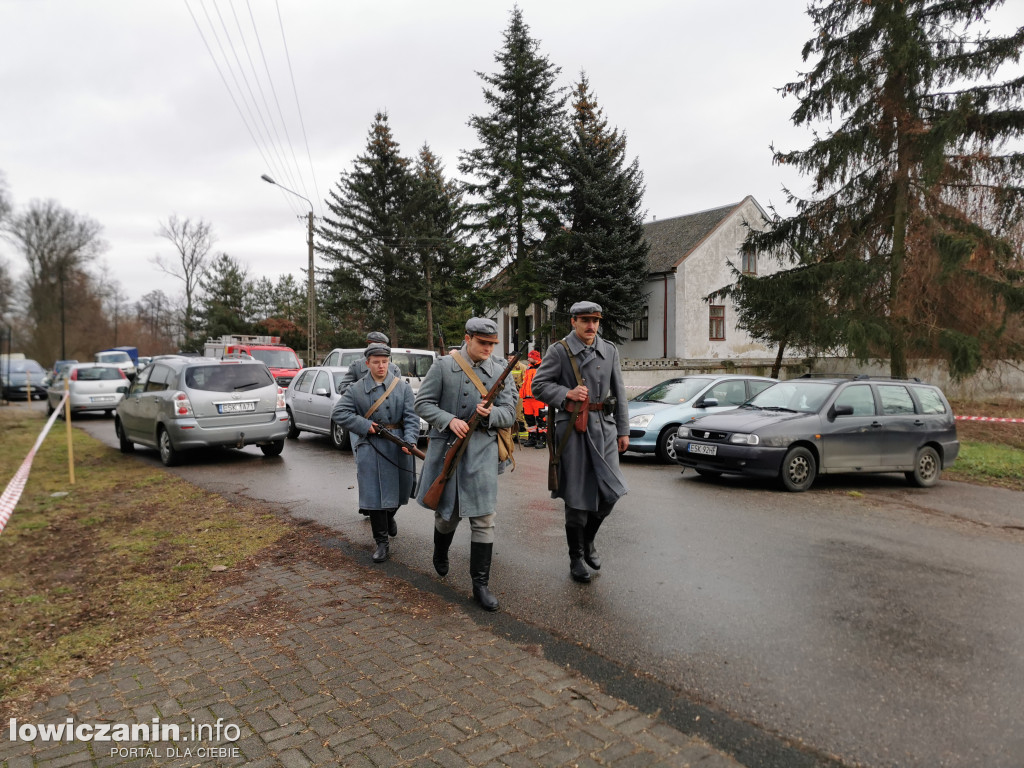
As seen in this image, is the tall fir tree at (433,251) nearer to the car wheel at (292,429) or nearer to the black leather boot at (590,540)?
the car wheel at (292,429)

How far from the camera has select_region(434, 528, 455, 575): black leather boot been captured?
5070 mm

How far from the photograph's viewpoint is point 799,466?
30.3ft

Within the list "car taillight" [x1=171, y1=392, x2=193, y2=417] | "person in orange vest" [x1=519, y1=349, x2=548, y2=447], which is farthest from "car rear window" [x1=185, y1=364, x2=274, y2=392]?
"person in orange vest" [x1=519, y1=349, x2=548, y2=447]

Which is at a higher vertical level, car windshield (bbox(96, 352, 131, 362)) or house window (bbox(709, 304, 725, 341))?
house window (bbox(709, 304, 725, 341))

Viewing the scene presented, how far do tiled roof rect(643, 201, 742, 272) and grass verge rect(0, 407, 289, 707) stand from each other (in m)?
29.4

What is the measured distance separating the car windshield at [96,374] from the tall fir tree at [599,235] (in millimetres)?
17060

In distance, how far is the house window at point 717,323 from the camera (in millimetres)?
35594

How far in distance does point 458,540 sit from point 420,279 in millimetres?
36291

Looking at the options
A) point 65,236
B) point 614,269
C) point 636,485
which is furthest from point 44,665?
point 65,236

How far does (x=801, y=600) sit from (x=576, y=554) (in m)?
1.62

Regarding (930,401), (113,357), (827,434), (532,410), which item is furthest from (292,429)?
(113,357)

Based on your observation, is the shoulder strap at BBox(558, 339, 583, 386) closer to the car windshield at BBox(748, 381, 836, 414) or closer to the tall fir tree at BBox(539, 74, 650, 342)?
the car windshield at BBox(748, 381, 836, 414)

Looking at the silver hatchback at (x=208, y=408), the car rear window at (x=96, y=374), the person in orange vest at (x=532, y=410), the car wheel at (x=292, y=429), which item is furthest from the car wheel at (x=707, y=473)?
the car rear window at (x=96, y=374)

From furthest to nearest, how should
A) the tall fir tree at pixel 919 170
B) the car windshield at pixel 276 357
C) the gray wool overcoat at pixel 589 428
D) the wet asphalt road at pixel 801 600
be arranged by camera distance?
the car windshield at pixel 276 357 → the tall fir tree at pixel 919 170 → the gray wool overcoat at pixel 589 428 → the wet asphalt road at pixel 801 600
